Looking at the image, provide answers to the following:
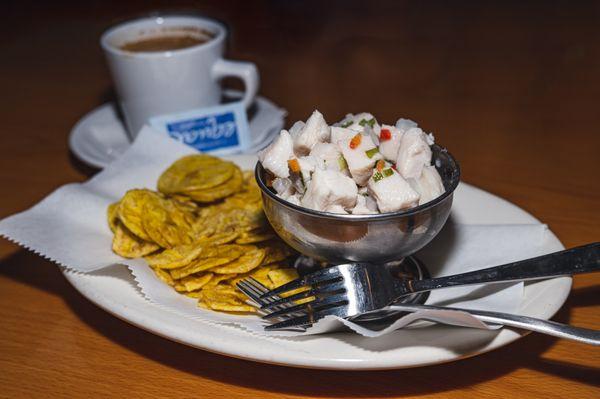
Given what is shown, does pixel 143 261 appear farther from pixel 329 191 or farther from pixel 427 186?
pixel 427 186

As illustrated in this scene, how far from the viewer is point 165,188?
1.40 meters

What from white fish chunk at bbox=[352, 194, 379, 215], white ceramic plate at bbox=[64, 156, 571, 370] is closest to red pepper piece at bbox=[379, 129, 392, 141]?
white fish chunk at bbox=[352, 194, 379, 215]

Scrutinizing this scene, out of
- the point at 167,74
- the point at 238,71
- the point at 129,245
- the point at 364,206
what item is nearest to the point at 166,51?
the point at 167,74

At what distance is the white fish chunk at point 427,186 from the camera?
1053 mm

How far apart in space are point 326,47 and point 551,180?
53.1 inches

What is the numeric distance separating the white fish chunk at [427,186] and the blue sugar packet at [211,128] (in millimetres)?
858

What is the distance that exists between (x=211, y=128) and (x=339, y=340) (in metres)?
0.97

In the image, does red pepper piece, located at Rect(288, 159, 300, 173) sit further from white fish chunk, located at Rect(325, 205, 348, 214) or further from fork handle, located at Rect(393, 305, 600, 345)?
fork handle, located at Rect(393, 305, 600, 345)

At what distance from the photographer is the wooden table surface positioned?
1.05 metres

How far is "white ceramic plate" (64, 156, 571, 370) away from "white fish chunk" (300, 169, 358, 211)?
192 millimetres

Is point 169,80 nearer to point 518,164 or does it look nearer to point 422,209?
point 518,164

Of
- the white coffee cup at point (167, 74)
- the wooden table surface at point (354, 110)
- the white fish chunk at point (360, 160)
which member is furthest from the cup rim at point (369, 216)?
the white coffee cup at point (167, 74)

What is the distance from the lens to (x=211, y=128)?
182 cm

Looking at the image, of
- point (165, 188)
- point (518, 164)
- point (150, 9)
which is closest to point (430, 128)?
point (518, 164)
